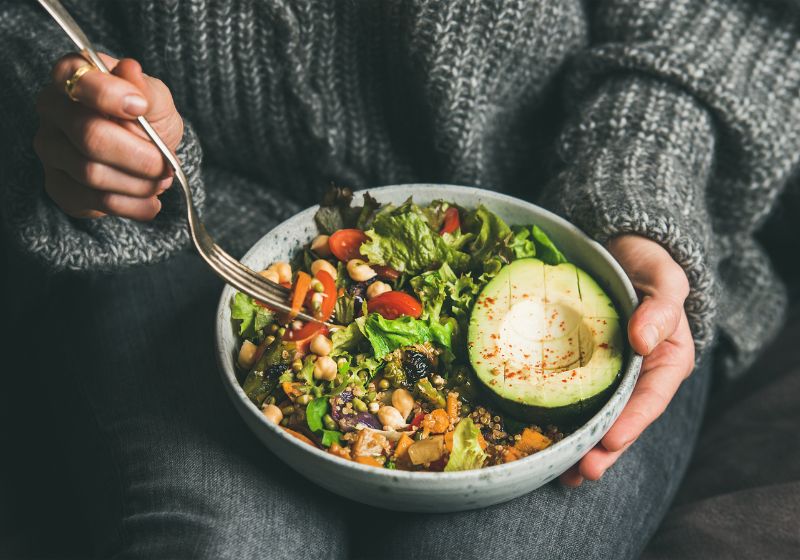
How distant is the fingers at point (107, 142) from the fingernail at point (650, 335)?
62cm

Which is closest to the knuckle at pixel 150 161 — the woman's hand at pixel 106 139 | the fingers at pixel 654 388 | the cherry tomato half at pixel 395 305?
the woman's hand at pixel 106 139

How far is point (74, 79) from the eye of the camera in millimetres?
906

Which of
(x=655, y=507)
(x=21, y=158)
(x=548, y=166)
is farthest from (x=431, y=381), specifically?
(x=21, y=158)

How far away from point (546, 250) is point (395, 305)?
238 mm

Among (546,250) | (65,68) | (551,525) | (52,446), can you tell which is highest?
(65,68)

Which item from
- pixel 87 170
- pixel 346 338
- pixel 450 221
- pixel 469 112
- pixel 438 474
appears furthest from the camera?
pixel 469 112

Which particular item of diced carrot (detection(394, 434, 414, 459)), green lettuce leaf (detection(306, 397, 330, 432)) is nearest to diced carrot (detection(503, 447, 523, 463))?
diced carrot (detection(394, 434, 414, 459))

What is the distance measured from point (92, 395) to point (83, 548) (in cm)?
31

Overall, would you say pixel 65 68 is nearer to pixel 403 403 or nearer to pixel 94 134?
pixel 94 134

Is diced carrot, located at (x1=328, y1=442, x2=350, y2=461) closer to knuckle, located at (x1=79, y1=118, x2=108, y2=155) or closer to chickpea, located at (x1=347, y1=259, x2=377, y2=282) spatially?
chickpea, located at (x1=347, y1=259, x2=377, y2=282)

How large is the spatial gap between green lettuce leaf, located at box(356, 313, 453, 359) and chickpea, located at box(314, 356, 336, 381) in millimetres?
62

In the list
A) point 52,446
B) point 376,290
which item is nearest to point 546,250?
point 376,290

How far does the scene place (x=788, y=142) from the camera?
1.37 metres

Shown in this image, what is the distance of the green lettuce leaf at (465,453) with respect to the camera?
0.91 m
